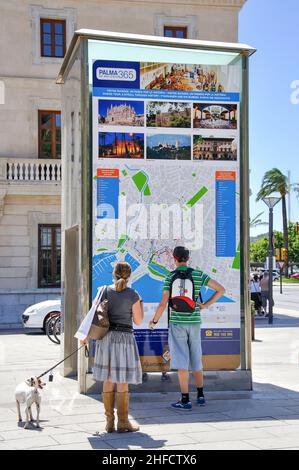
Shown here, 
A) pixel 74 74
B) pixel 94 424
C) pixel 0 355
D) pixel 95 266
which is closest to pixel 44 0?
pixel 0 355

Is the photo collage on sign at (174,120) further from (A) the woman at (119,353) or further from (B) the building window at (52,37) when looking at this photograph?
(B) the building window at (52,37)

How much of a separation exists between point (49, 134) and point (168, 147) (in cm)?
1582

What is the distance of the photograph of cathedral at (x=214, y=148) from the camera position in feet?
33.2

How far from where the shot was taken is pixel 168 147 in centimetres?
1002

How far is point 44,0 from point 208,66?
1642 centimetres

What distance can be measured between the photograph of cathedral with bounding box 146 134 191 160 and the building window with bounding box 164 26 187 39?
16938mm

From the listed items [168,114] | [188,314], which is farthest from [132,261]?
[168,114]

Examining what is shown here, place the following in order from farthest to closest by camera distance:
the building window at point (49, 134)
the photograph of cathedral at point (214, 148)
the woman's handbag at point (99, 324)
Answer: the building window at point (49, 134), the photograph of cathedral at point (214, 148), the woman's handbag at point (99, 324)

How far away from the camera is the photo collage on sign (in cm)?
988

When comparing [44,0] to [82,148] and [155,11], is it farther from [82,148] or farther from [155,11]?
[82,148]

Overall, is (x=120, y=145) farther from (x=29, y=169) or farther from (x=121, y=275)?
(x=29, y=169)

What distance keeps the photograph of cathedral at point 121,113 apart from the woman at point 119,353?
9.42 ft

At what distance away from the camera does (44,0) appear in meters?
25.1

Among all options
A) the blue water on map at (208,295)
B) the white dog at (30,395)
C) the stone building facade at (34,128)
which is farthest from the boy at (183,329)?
the stone building facade at (34,128)
